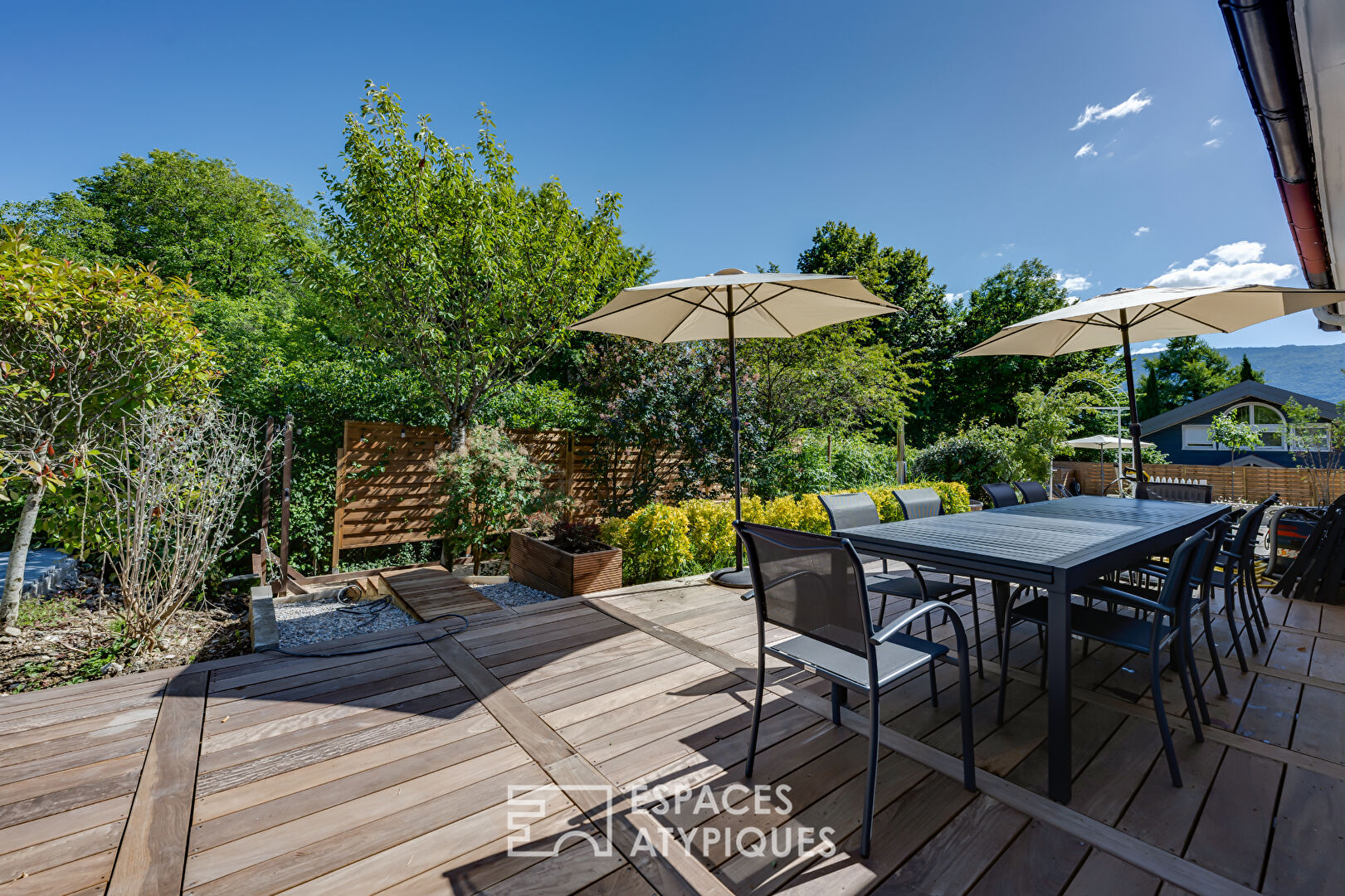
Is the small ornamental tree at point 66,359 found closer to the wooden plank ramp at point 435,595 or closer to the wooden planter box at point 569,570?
the wooden plank ramp at point 435,595

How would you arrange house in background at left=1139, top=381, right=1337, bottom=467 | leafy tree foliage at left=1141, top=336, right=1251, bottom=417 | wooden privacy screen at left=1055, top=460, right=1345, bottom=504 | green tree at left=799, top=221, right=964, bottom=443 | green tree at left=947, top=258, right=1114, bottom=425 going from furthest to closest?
leafy tree foliage at left=1141, top=336, right=1251, bottom=417
green tree at left=947, top=258, right=1114, bottom=425
green tree at left=799, top=221, right=964, bottom=443
house in background at left=1139, top=381, right=1337, bottom=467
wooden privacy screen at left=1055, top=460, right=1345, bottom=504

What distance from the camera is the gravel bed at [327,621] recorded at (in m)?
3.48

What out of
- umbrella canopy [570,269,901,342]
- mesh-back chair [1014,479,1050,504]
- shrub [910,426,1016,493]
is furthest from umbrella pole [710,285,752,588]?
shrub [910,426,1016,493]

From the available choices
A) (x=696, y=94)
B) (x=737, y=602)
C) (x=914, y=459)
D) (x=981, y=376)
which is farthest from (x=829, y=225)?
(x=737, y=602)

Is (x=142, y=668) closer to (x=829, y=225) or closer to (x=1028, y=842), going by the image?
(x=1028, y=842)

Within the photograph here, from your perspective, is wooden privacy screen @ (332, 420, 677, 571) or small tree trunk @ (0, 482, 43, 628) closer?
small tree trunk @ (0, 482, 43, 628)

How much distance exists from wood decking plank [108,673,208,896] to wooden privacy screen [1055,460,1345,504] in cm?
1589

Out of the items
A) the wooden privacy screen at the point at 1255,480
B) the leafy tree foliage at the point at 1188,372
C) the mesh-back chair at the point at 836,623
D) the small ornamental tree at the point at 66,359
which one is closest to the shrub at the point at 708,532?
the mesh-back chair at the point at 836,623

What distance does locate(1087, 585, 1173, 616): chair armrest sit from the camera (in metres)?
1.86

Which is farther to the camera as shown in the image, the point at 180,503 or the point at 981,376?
the point at 981,376

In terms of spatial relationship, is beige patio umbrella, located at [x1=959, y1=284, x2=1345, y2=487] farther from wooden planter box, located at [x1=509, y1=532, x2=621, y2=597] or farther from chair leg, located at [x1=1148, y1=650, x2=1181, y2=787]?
wooden planter box, located at [x1=509, y1=532, x2=621, y2=597]

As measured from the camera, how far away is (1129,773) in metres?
1.82

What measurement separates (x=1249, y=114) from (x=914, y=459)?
1007 cm

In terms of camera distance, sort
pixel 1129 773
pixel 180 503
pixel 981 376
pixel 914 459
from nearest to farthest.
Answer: pixel 1129 773
pixel 180 503
pixel 914 459
pixel 981 376
